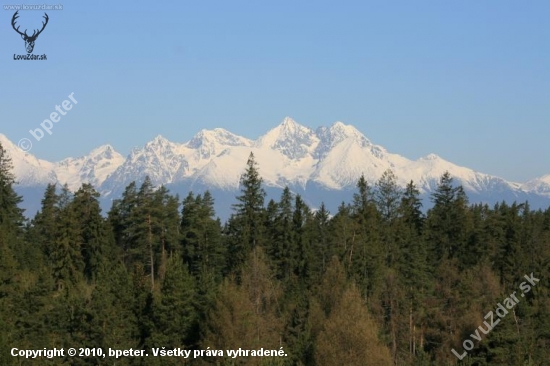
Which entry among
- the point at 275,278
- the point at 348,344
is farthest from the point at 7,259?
the point at 275,278

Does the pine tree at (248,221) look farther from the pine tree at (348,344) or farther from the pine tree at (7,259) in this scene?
the pine tree at (348,344)

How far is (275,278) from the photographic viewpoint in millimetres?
81500

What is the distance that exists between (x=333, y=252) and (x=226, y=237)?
13608 mm

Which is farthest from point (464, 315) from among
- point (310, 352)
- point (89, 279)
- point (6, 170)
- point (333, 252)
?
point (6, 170)

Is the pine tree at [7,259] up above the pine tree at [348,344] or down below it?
above

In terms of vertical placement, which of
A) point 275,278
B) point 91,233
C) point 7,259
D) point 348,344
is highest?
point 91,233

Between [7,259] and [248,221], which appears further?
[248,221]

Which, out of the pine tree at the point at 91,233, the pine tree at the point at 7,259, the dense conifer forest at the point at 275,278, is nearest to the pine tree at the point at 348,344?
the dense conifer forest at the point at 275,278

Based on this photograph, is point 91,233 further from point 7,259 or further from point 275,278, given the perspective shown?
point 7,259

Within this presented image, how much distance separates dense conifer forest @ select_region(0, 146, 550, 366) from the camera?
58281 mm

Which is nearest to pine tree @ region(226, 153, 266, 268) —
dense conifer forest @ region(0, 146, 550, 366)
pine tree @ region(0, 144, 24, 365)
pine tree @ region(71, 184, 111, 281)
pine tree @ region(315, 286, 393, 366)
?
dense conifer forest @ region(0, 146, 550, 366)

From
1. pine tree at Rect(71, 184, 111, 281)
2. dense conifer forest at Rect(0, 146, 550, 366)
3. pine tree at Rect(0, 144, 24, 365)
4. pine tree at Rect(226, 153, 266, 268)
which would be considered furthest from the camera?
pine tree at Rect(71, 184, 111, 281)

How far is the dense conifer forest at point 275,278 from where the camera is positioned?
191 ft

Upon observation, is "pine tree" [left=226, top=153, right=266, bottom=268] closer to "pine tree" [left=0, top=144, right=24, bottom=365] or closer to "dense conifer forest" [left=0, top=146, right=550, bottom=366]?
"dense conifer forest" [left=0, top=146, right=550, bottom=366]
